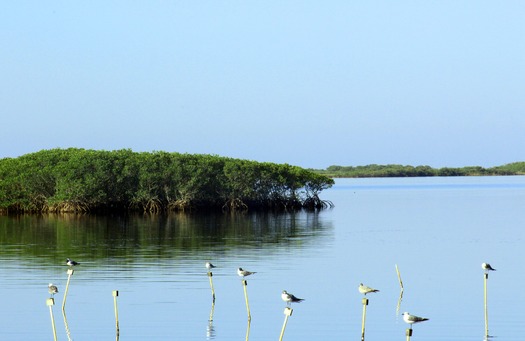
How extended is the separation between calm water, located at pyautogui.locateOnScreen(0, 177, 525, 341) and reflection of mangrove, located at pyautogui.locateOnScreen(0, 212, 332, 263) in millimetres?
102

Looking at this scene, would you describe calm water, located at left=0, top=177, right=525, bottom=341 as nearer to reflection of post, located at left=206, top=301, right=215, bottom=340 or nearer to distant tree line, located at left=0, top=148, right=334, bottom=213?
reflection of post, located at left=206, top=301, right=215, bottom=340

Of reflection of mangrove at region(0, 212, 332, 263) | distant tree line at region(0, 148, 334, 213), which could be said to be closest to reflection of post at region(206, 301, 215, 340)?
reflection of mangrove at region(0, 212, 332, 263)

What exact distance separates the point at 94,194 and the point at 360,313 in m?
49.3

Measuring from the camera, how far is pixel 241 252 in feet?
125

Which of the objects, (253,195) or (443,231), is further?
(253,195)

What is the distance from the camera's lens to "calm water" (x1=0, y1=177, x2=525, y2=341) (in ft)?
71.8

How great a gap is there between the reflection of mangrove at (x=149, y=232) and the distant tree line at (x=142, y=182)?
2.87m

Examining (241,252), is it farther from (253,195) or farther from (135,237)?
(253,195)

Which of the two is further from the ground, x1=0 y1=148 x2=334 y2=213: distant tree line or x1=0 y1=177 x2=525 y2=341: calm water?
x1=0 y1=148 x2=334 y2=213: distant tree line

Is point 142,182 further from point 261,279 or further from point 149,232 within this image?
point 261,279

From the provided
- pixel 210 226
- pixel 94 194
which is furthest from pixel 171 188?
A: pixel 210 226

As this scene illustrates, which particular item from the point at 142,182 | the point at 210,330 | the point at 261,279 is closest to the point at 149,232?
the point at 261,279

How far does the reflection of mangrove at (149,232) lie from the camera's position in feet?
131

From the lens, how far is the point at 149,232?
49312 mm
